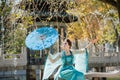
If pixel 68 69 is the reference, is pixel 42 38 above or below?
above

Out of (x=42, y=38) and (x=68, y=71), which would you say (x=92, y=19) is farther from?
(x=68, y=71)

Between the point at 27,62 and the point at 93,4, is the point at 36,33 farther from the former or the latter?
the point at 27,62

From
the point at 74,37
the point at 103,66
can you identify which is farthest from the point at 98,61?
the point at 74,37

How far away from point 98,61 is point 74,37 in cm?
181

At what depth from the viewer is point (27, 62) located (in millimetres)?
16359

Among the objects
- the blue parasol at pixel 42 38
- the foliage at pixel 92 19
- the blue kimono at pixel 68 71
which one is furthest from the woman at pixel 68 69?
the foliage at pixel 92 19

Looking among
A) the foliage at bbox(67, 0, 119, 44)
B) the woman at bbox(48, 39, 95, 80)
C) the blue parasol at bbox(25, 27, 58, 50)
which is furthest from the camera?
the foliage at bbox(67, 0, 119, 44)

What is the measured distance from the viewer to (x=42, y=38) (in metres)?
9.52

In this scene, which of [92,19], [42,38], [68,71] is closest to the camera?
[68,71]

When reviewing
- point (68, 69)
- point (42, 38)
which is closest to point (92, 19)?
point (42, 38)

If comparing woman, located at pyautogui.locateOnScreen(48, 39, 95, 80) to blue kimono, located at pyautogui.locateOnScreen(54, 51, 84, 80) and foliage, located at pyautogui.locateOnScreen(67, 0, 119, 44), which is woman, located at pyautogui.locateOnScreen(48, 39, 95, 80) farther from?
foliage, located at pyautogui.locateOnScreen(67, 0, 119, 44)

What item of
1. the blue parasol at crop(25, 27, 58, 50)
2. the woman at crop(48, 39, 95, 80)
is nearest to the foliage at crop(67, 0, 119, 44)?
the blue parasol at crop(25, 27, 58, 50)

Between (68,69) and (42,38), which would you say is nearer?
(68,69)

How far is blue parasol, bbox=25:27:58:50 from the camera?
9.36m
